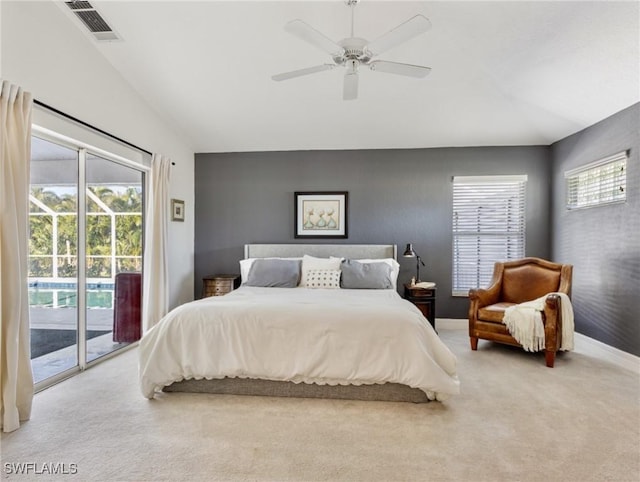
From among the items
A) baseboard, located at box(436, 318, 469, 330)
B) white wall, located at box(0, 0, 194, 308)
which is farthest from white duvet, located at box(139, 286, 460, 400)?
baseboard, located at box(436, 318, 469, 330)

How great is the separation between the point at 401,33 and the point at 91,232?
3.33m

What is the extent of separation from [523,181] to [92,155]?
17.1 feet

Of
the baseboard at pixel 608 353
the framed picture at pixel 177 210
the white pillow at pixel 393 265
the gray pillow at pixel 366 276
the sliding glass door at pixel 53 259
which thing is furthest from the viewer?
the framed picture at pixel 177 210

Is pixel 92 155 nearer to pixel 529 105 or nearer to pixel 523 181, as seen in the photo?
pixel 529 105

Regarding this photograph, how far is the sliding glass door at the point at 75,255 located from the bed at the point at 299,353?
110 cm

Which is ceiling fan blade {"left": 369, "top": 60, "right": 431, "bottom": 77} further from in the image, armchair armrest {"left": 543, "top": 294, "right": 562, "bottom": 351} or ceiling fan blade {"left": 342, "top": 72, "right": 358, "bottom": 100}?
armchair armrest {"left": 543, "top": 294, "right": 562, "bottom": 351}

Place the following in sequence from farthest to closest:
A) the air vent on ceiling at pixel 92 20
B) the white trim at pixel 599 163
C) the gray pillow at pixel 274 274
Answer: the gray pillow at pixel 274 274
the white trim at pixel 599 163
the air vent on ceiling at pixel 92 20

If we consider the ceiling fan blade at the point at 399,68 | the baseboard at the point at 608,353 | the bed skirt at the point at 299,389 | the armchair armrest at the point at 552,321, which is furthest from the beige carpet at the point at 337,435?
the ceiling fan blade at the point at 399,68

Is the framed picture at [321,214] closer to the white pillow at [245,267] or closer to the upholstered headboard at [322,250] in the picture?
the upholstered headboard at [322,250]

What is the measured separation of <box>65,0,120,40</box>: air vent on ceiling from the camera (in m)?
2.77

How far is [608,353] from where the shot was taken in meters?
3.61

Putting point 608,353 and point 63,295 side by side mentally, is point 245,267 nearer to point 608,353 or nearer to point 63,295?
point 63,295

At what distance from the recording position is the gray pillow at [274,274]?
427 cm

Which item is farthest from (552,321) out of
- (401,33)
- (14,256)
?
(14,256)
